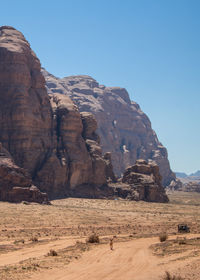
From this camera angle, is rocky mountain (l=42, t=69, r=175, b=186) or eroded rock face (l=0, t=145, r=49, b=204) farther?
rocky mountain (l=42, t=69, r=175, b=186)

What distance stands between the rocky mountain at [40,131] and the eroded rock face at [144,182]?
4.98 metres

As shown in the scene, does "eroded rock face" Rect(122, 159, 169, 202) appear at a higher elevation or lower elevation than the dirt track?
higher

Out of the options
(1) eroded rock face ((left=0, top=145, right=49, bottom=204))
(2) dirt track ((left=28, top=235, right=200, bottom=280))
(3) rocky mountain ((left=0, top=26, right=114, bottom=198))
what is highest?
(3) rocky mountain ((left=0, top=26, right=114, bottom=198))

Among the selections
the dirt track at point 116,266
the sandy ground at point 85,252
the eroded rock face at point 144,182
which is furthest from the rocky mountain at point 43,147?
the dirt track at point 116,266

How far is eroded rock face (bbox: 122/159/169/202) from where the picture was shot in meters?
82.0

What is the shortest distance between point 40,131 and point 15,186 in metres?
16.1

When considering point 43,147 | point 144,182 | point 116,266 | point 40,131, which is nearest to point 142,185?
point 144,182

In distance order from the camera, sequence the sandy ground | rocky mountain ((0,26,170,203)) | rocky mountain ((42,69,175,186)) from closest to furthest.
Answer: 1. the sandy ground
2. rocky mountain ((0,26,170,203))
3. rocky mountain ((42,69,175,186))

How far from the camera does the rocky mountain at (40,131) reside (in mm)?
74375

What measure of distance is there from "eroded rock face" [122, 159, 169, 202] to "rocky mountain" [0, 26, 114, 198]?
4.98 meters

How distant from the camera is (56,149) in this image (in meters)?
78.3

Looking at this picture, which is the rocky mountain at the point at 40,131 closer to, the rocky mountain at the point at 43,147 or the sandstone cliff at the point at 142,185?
the rocky mountain at the point at 43,147

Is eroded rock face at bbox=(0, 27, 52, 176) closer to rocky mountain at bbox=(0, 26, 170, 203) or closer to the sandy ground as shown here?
rocky mountain at bbox=(0, 26, 170, 203)

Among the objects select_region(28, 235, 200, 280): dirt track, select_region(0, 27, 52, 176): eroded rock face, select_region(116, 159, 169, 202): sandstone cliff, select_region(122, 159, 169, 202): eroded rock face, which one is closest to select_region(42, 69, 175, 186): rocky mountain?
select_region(122, 159, 169, 202): eroded rock face
